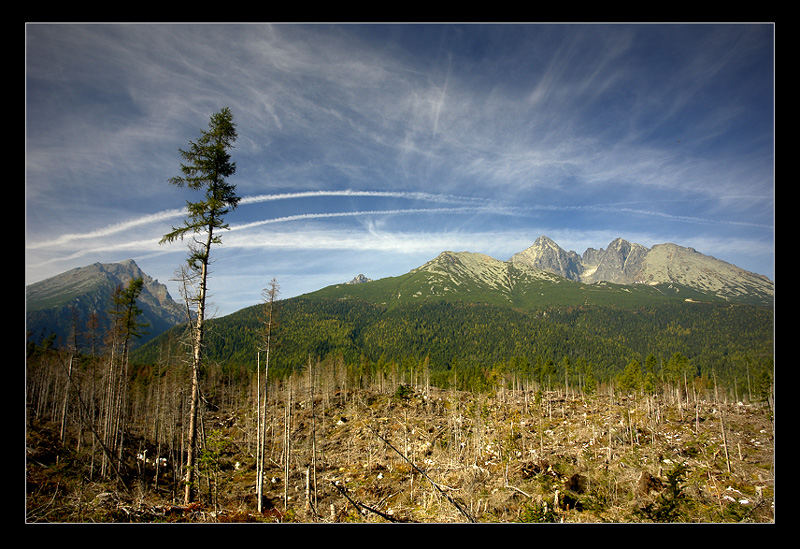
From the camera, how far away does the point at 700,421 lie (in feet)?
108

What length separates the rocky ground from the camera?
8133 millimetres

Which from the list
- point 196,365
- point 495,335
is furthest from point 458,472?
point 495,335

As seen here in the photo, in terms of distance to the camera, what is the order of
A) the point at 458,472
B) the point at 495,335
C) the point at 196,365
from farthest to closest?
1. the point at 495,335
2. the point at 458,472
3. the point at 196,365

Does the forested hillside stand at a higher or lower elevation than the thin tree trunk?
lower

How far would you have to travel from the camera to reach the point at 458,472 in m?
16.8

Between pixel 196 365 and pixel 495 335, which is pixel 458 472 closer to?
pixel 196 365

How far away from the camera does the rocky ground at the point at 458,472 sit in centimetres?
813

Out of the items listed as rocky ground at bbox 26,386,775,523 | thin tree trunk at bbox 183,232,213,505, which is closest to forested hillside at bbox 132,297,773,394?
rocky ground at bbox 26,386,775,523

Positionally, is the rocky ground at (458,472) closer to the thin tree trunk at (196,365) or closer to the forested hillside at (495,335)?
the thin tree trunk at (196,365)

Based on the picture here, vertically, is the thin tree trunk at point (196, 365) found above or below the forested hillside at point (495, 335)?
above

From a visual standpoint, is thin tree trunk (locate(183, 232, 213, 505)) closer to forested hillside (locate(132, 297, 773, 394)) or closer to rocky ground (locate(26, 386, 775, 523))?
rocky ground (locate(26, 386, 775, 523))

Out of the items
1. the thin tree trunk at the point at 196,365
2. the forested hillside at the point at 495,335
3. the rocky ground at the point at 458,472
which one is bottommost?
the forested hillside at the point at 495,335

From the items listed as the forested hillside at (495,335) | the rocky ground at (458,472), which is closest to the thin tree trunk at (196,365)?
the rocky ground at (458,472)
